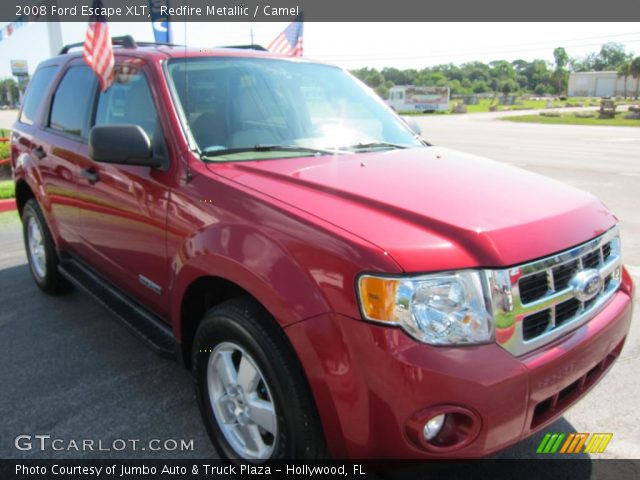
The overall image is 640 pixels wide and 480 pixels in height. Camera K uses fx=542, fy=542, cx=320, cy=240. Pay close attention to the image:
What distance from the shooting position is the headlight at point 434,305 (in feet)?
5.75

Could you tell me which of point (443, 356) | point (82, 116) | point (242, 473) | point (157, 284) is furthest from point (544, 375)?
point (82, 116)

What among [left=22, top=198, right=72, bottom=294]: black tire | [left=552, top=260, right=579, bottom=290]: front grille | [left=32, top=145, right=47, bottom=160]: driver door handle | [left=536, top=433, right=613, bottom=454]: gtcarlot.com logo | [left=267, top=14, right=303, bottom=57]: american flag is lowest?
[left=536, top=433, right=613, bottom=454]: gtcarlot.com logo

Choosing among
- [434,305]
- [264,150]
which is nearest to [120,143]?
[264,150]

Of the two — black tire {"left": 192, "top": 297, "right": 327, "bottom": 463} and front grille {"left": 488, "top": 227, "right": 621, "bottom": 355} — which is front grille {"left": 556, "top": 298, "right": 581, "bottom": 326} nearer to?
front grille {"left": 488, "top": 227, "right": 621, "bottom": 355}

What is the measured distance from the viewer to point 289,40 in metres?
6.39

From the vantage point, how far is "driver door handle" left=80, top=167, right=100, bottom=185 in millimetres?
3298

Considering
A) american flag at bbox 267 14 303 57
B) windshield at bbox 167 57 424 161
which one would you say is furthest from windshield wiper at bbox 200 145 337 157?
american flag at bbox 267 14 303 57

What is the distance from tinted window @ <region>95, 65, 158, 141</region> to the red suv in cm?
2

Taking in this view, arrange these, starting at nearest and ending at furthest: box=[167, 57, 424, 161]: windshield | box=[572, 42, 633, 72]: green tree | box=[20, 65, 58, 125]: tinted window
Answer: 1. box=[167, 57, 424, 161]: windshield
2. box=[20, 65, 58, 125]: tinted window
3. box=[572, 42, 633, 72]: green tree

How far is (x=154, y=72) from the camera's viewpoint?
9.57 feet

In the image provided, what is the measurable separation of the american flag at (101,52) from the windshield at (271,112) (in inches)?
20.4

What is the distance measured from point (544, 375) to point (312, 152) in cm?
158

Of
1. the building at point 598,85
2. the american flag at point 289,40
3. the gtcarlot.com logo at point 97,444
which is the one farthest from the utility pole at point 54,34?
the building at point 598,85

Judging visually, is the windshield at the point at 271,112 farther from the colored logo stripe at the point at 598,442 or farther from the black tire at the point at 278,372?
the colored logo stripe at the point at 598,442
